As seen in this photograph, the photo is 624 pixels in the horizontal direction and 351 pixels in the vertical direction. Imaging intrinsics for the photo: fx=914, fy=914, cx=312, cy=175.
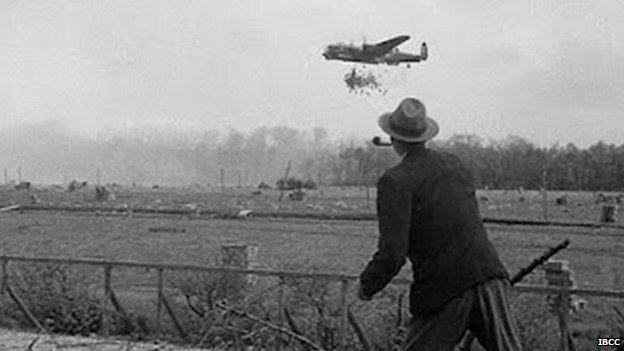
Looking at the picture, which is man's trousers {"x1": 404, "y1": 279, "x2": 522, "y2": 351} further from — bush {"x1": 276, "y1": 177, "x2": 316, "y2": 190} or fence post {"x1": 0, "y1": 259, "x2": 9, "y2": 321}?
bush {"x1": 276, "y1": 177, "x2": 316, "y2": 190}

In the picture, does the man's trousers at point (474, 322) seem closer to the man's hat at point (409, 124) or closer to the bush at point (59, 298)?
the man's hat at point (409, 124)

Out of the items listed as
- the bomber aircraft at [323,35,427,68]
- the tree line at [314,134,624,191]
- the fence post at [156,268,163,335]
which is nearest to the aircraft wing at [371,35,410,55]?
the bomber aircraft at [323,35,427,68]

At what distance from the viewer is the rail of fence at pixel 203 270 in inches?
354

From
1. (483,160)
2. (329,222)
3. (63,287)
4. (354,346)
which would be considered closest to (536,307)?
(354,346)

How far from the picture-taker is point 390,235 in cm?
489

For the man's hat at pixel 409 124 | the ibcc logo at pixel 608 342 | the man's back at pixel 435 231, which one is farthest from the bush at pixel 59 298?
the man's back at pixel 435 231

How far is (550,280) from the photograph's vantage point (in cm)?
1617

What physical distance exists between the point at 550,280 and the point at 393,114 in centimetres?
1170

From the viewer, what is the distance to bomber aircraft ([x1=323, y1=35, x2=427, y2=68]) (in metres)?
18.4

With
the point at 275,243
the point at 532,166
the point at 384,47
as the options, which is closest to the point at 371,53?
the point at 384,47

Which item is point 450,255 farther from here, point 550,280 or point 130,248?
point 130,248

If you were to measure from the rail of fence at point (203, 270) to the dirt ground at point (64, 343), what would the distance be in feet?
1.69

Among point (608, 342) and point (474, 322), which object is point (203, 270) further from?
point (474, 322)

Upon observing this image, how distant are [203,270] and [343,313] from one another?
2.11 metres
